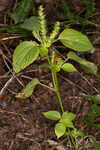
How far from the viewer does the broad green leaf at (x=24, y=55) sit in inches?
44.6

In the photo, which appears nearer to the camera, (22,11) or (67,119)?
(67,119)

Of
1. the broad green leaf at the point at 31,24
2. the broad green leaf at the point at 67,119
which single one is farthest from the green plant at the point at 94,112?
the broad green leaf at the point at 31,24

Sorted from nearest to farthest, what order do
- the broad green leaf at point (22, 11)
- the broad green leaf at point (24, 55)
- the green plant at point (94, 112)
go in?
the broad green leaf at point (24, 55)
the green plant at point (94, 112)
the broad green leaf at point (22, 11)

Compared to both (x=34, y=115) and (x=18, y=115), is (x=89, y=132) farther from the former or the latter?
(x=18, y=115)

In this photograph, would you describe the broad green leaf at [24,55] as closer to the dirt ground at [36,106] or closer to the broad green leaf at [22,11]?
the dirt ground at [36,106]

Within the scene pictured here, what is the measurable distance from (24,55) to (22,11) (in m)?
1.02

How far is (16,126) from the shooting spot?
162cm

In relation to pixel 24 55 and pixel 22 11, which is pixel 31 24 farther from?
pixel 24 55

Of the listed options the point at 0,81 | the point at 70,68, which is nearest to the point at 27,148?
the point at 0,81

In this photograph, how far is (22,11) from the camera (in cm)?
204

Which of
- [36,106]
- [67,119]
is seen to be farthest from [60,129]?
[36,106]

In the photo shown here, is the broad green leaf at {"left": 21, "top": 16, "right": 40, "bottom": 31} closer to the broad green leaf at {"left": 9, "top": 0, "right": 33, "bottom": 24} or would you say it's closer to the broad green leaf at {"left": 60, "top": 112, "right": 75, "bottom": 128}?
the broad green leaf at {"left": 9, "top": 0, "right": 33, "bottom": 24}

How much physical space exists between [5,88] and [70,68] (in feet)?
2.07

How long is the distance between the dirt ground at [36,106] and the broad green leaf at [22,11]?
191 mm
